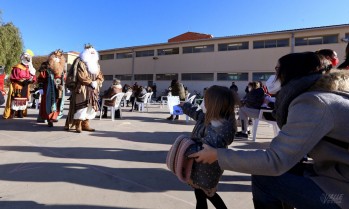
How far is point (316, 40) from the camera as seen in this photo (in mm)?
22953

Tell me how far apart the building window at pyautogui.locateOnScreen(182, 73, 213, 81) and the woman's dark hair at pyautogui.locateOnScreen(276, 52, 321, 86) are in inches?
1070

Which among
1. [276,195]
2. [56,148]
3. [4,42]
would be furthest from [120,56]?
[276,195]

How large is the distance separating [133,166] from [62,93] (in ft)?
13.2

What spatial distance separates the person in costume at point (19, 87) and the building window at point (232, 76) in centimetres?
2106

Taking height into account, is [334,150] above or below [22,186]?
above

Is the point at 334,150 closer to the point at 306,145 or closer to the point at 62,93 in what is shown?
the point at 306,145

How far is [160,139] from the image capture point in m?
5.52

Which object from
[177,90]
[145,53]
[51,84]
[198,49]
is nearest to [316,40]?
[198,49]

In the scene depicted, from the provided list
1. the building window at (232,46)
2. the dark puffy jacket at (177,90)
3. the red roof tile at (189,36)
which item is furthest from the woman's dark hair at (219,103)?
the red roof tile at (189,36)

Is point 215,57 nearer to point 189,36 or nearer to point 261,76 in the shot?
point 261,76

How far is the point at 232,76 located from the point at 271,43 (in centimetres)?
→ 450

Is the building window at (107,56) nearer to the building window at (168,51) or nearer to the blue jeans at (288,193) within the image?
the building window at (168,51)

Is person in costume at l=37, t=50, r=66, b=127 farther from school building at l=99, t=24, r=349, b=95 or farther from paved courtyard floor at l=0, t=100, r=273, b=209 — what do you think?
school building at l=99, t=24, r=349, b=95

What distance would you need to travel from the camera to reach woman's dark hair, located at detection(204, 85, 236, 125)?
209cm
